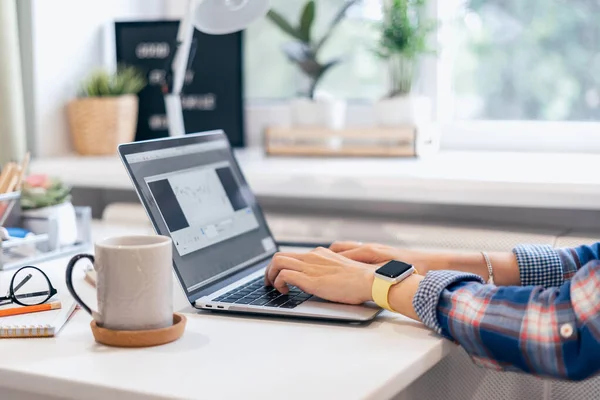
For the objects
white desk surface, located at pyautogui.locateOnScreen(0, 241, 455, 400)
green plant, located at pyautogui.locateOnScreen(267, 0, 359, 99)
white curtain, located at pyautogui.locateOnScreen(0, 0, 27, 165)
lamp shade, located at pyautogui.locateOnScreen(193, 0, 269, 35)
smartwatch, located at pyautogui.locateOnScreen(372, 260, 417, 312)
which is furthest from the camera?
green plant, located at pyautogui.locateOnScreen(267, 0, 359, 99)

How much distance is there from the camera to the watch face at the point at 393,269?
42.9 inches

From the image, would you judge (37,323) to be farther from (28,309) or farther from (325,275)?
(325,275)

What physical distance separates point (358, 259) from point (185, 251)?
255 millimetres

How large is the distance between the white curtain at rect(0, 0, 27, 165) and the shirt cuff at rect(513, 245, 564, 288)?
45.9 inches

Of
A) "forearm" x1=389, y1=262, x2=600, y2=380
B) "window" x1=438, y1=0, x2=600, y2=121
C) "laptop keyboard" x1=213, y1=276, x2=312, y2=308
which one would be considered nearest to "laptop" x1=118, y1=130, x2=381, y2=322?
"laptop keyboard" x1=213, y1=276, x2=312, y2=308

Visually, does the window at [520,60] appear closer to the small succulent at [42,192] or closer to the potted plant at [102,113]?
the potted plant at [102,113]

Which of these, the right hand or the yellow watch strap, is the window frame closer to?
the right hand

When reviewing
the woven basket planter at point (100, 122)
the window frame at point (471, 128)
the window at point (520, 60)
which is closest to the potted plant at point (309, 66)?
the window frame at point (471, 128)

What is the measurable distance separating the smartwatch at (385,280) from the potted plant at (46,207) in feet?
2.10

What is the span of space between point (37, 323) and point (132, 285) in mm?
171

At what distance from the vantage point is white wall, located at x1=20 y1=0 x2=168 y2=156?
2029 millimetres

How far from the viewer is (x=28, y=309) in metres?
1.10

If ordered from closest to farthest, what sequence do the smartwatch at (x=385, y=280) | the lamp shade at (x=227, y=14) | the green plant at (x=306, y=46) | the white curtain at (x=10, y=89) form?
the smartwatch at (x=385, y=280), the lamp shade at (x=227, y=14), the white curtain at (x=10, y=89), the green plant at (x=306, y=46)

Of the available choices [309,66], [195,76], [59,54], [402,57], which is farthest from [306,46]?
[59,54]
